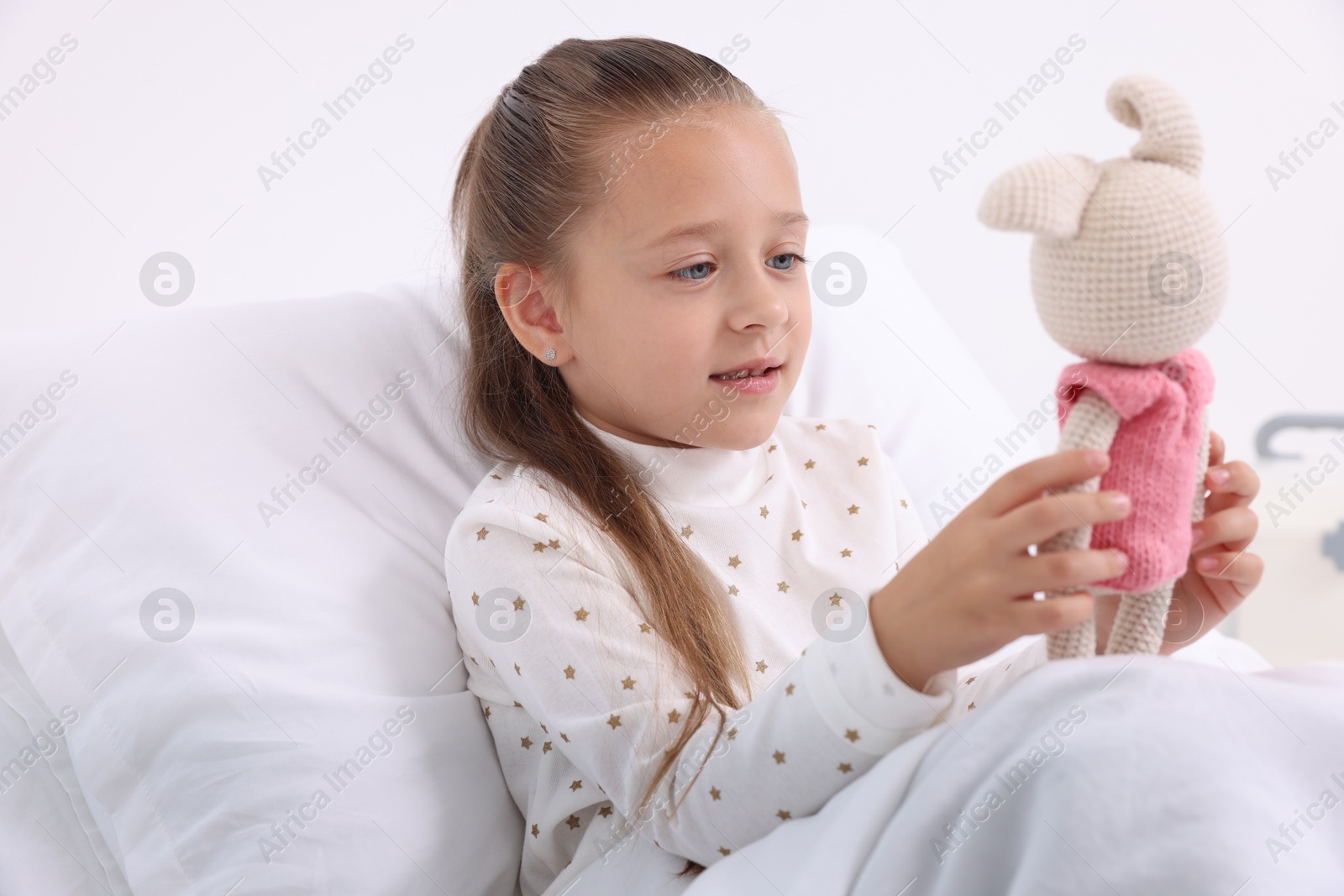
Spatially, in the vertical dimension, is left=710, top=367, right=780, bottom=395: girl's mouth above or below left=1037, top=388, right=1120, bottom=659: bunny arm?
below

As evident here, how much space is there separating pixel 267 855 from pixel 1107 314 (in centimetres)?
63

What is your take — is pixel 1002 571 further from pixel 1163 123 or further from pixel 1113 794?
pixel 1163 123

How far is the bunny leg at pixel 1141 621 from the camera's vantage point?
526 mm

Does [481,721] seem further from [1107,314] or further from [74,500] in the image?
[1107,314]

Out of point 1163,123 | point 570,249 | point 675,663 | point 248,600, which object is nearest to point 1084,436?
point 1163,123

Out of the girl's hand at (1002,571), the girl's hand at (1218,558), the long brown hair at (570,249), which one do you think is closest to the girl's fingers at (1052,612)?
the girl's hand at (1002,571)

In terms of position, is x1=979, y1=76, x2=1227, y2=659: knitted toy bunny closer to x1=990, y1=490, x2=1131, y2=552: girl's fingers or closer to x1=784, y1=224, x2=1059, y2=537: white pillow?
x1=990, y1=490, x2=1131, y2=552: girl's fingers

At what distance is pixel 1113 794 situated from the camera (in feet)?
1.58

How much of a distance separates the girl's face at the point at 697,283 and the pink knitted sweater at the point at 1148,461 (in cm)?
31

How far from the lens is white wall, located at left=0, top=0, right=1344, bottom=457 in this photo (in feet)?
3.95

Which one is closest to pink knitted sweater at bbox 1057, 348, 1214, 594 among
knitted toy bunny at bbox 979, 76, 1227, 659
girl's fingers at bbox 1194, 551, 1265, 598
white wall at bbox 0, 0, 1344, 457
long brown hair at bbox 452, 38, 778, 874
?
knitted toy bunny at bbox 979, 76, 1227, 659

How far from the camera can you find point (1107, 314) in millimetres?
469

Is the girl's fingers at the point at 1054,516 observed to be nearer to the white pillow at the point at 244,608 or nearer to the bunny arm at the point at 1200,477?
the bunny arm at the point at 1200,477

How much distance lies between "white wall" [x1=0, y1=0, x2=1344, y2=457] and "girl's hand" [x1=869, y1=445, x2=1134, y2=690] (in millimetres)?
768
